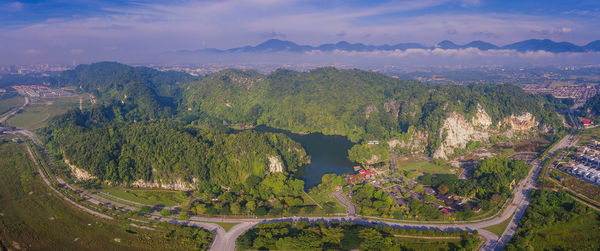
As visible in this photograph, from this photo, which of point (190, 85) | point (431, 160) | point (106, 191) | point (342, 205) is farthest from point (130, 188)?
point (190, 85)

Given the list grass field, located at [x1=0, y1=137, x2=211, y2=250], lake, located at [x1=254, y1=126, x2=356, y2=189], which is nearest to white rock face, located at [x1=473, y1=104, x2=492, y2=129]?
lake, located at [x1=254, y1=126, x2=356, y2=189]

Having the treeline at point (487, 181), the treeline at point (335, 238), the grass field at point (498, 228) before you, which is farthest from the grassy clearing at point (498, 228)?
the treeline at point (335, 238)

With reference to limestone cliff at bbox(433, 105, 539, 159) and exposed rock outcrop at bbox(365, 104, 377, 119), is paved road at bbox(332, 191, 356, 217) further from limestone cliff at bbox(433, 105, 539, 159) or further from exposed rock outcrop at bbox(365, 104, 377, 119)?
exposed rock outcrop at bbox(365, 104, 377, 119)

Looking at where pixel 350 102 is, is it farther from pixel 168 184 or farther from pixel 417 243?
pixel 417 243

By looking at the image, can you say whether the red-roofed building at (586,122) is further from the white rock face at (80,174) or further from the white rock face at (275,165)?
the white rock face at (80,174)

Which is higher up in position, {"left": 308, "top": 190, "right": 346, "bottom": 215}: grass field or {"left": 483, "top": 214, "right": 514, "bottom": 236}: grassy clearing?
{"left": 308, "top": 190, "right": 346, "bottom": 215}: grass field

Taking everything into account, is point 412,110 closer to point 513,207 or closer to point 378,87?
point 378,87
